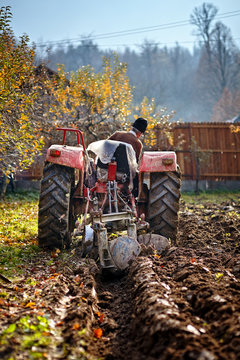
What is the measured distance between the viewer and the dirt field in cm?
199

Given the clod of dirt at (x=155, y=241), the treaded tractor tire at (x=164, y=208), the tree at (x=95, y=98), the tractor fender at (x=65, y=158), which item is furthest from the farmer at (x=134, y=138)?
the tree at (x=95, y=98)

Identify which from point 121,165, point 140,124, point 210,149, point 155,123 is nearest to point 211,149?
point 210,149

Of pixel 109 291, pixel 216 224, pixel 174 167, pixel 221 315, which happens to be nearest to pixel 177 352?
pixel 221 315

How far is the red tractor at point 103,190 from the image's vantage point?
174 inches

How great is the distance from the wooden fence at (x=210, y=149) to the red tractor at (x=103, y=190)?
925 cm

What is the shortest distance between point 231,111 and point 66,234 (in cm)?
3767

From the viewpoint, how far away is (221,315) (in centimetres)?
227

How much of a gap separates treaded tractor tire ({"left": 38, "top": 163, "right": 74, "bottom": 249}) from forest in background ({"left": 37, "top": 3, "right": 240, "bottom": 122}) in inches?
1236

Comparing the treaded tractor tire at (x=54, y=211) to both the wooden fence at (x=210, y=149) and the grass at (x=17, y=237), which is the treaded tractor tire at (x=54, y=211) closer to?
the grass at (x=17, y=237)

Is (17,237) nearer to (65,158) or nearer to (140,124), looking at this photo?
(65,158)

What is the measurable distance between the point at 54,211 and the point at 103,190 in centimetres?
71

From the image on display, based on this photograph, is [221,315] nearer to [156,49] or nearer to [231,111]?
[231,111]

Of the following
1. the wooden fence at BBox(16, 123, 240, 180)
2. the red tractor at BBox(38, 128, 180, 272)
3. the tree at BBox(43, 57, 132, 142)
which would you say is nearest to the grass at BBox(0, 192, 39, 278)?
the red tractor at BBox(38, 128, 180, 272)

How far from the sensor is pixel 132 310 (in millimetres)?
2812
